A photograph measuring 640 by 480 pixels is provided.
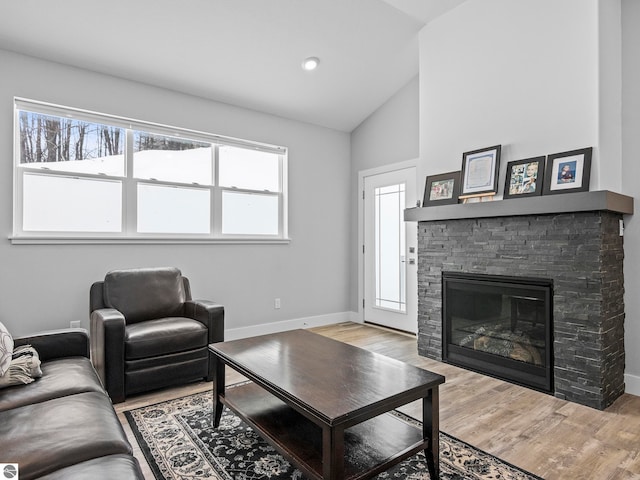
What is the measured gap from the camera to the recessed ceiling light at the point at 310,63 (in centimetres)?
389

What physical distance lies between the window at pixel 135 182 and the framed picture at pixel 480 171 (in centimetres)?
221

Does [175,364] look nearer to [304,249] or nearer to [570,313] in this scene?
[304,249]

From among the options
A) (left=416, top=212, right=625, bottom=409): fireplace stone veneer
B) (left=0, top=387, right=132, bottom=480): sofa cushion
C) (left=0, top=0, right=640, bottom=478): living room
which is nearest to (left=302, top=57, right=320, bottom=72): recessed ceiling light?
(left=0, top=0, right=640, bottom=478): living room

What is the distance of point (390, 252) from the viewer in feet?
15.9

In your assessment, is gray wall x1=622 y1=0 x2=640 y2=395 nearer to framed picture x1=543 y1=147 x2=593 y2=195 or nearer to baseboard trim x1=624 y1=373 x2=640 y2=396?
baseboard trim x1=624 y1=373 x2=640 y2=396

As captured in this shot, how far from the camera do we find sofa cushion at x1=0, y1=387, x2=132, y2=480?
1.19m

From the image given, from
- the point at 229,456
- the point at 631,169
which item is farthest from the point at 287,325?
the point at 631,169

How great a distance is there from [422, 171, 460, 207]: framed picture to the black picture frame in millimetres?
464

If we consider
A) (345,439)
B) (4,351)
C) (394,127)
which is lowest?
(345,439)

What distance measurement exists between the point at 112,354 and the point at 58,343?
0.43m

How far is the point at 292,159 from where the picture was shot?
15.8 ft

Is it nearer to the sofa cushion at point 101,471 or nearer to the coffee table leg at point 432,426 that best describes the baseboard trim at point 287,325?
the coffee table leg at point 432,426

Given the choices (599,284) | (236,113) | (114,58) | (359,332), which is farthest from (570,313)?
(114,58)

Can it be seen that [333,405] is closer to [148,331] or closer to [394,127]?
[148,331]
